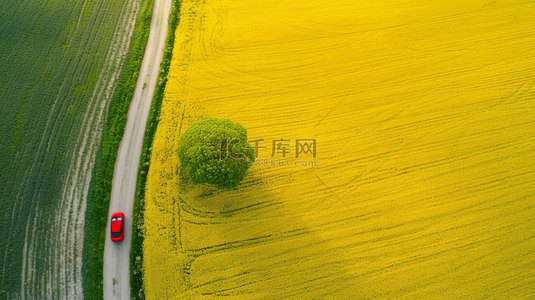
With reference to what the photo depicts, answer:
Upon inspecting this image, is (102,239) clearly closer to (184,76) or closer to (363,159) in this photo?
(184,76)

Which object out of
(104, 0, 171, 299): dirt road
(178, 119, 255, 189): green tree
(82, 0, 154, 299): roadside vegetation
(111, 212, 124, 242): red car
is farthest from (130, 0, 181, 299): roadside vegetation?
(178, 119, 255, 189): green tree

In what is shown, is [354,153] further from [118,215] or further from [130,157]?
[118,215]

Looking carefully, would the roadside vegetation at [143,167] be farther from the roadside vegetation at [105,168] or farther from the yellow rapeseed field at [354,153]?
the roadside vegetation at [105,168]

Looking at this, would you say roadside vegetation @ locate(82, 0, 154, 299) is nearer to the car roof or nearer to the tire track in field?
the tire track in field

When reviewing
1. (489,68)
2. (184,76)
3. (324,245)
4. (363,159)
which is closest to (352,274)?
(324,245)

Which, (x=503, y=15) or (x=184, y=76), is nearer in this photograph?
(x=184, y=76)

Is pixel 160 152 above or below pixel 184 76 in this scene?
below

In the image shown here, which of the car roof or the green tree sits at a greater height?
the green tree
